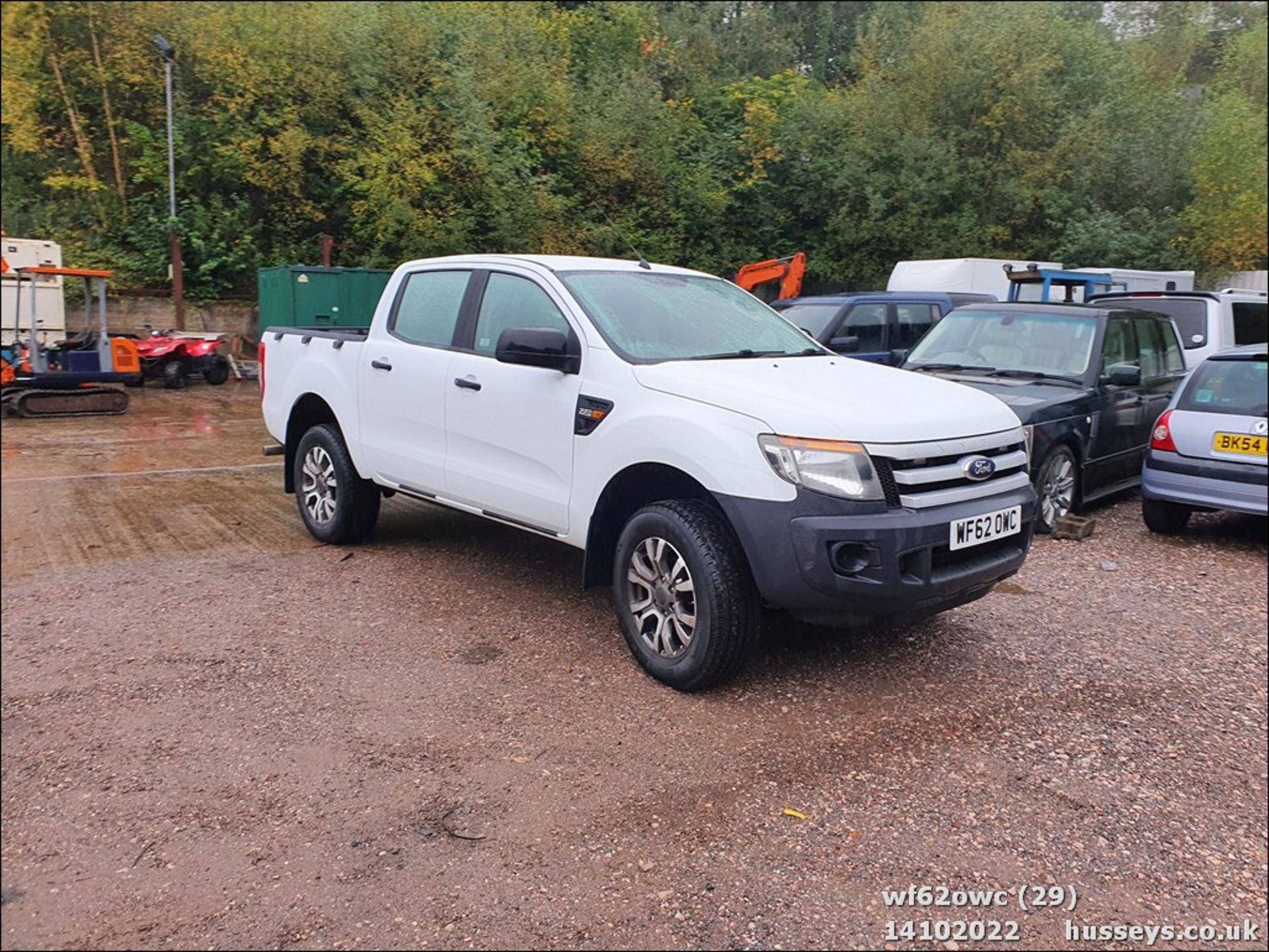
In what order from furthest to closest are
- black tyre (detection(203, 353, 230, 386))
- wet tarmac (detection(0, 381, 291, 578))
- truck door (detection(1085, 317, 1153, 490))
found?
black tyre (detection(203, 353, 230, 386)), truck door (detection(1085, 317, 1153, 490)), wet tarmac (detection(0, 381, 291, 578))

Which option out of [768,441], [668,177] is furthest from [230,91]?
[668,177]

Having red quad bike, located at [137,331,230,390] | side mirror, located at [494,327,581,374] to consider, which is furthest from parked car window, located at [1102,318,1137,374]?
red quad bike, located at [137,331,230,390]

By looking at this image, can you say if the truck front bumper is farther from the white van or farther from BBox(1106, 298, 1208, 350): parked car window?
BBox(1106, 298, 1208, 350): parked car window

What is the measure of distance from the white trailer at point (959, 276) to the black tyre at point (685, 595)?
903 cm

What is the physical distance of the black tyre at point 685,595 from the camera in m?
3.26

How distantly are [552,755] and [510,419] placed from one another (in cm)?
158

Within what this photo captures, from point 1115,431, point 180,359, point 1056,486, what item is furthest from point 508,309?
point 180,359

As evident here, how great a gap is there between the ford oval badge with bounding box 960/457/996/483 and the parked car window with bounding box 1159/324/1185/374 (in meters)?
3.27

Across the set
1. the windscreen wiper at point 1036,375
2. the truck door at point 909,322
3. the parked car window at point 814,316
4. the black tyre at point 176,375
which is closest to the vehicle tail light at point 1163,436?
the windscreen wiper at point 1036,375

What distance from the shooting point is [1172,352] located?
6.29 meters

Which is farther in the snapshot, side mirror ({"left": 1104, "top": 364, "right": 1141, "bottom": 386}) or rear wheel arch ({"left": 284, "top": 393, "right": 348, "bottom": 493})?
side mirror ({"left": 1104, "top": 364, "right": 1141, "bottom": 386})

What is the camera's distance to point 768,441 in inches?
123

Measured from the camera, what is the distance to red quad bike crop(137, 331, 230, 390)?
10523 millimetres

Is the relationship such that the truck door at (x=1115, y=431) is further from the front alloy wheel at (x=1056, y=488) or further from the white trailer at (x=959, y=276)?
the white trailer at (x=959, y=276)
